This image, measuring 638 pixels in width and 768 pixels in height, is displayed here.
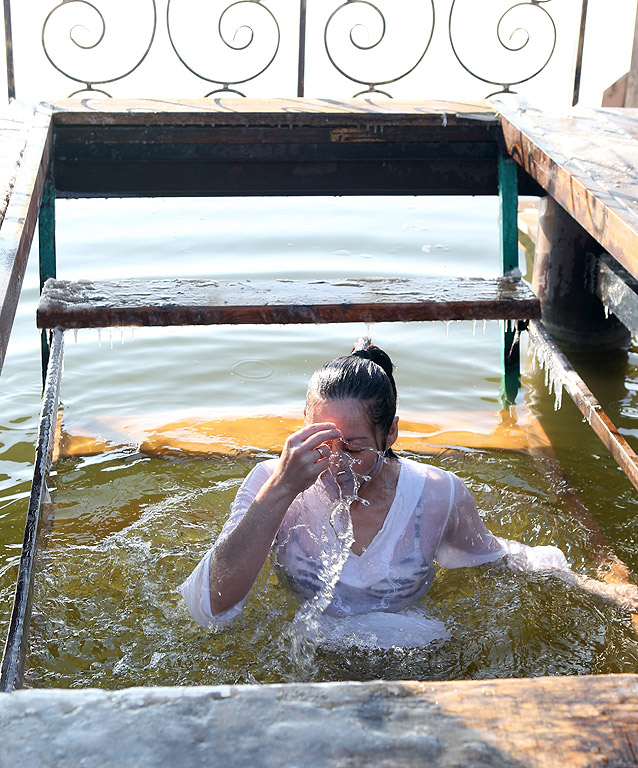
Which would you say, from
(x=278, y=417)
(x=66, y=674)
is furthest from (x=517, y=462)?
(x=66, y=674)

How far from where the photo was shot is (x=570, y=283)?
5270mm

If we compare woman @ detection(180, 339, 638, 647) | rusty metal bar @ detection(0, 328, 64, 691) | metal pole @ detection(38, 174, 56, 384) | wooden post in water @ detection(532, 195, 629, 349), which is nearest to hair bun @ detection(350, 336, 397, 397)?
woman @ detection(180, 339, 638, 647)

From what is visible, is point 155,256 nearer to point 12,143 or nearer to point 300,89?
point 300,89

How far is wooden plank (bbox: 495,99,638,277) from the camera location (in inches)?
121

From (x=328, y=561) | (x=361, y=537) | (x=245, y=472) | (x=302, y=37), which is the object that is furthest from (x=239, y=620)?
(x=302, y=37)

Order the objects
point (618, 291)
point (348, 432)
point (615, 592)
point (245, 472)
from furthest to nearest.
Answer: point (618, 291)
point (245, 472)
point (615, 592)
point (348, 432)

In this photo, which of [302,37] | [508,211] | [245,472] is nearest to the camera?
[245,472]

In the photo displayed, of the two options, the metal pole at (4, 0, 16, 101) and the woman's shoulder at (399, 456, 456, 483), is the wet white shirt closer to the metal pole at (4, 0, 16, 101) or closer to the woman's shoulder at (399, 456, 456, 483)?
the woman's shoulder at (399, 456, 456, 483)

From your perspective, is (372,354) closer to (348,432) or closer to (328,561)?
(348,432)

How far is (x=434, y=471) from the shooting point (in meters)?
2.79

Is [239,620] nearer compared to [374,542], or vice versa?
A: [374,542]

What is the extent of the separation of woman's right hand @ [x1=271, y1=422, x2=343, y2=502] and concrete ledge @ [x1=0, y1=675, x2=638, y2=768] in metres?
1.23

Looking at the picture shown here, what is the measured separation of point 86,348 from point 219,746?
5336 millimetres

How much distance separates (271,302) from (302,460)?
1.70m
